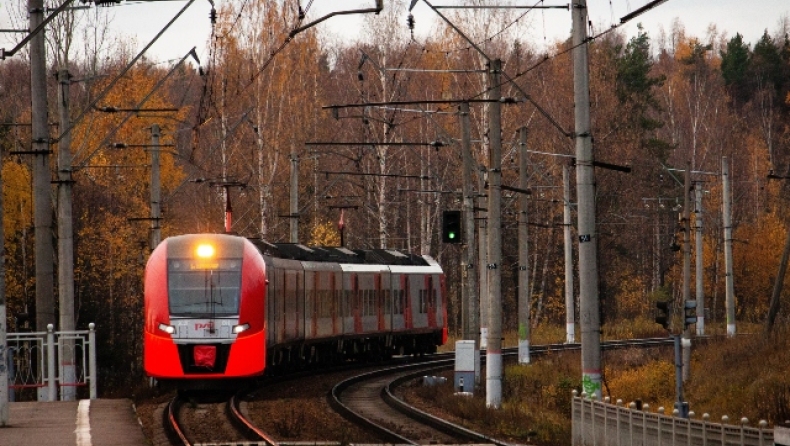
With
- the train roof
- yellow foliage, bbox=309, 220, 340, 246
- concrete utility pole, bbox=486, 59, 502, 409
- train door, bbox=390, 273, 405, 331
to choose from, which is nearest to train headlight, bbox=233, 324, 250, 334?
the train roof

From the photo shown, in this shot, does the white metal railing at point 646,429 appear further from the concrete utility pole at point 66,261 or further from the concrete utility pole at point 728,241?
the concrete utility pole at point 728,241

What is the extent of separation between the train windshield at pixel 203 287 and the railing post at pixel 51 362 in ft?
6.77

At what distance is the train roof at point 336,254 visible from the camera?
31.4 m

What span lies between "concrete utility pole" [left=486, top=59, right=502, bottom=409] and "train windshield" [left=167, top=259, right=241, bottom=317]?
16.0ft

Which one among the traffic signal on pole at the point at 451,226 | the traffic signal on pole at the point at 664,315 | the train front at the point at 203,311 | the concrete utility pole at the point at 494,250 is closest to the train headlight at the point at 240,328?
the train front at the point at 203,311

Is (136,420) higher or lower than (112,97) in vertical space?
lower

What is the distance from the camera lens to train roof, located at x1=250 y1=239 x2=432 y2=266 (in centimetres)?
3142

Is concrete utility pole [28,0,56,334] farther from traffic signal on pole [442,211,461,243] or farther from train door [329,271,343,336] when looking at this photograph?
train door [329,271,343,336]

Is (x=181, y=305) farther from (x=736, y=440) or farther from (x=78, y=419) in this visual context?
(x=736, y=440)

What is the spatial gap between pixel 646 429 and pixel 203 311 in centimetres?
1106

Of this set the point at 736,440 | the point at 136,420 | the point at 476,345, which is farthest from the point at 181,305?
the point at 736,440

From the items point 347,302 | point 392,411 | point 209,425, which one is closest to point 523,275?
point 347,302

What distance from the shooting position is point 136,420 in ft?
73.8

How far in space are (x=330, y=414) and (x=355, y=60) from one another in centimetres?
5567
